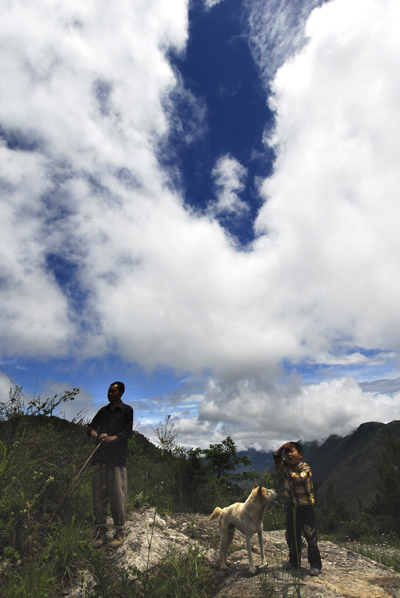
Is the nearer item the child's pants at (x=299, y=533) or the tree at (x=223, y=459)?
the child's pants at (x=299, y=533)

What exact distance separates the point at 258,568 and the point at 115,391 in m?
3.00

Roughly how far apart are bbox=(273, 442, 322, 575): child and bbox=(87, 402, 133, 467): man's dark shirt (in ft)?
7.49

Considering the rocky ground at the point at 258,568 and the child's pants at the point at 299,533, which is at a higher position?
the child's pants at the point at 299,533

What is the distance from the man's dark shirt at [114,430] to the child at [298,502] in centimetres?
228

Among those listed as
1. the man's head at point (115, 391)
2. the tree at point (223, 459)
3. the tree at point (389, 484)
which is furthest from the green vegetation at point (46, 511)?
the tree at point (389, 484)

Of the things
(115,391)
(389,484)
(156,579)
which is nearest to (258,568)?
(156,579)

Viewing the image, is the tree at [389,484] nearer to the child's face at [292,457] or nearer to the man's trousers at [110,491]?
the child's face at [292,457]

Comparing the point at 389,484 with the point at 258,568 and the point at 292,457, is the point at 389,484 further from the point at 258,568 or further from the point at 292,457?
the point at 258,568

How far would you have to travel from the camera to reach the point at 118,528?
4.45m

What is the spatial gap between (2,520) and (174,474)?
20.2ft

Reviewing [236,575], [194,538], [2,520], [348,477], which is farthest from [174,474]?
[348,477]

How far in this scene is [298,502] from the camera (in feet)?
12.9

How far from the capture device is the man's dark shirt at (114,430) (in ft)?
15.5

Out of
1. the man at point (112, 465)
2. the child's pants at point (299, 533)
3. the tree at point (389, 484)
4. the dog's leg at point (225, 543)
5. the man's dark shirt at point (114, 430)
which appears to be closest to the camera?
the child's pants at point (299, 533)
